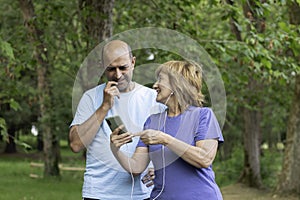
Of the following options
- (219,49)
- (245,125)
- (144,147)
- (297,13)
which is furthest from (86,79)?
(245,125)

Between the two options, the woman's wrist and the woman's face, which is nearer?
the woman's wrist

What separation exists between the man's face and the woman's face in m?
0.30

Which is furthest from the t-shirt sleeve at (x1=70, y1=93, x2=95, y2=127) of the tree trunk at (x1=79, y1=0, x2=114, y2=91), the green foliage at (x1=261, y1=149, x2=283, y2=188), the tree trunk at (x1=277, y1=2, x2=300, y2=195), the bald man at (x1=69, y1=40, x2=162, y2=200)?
the green foliage at (x1=261, y1=149, x2=283, y2=188)

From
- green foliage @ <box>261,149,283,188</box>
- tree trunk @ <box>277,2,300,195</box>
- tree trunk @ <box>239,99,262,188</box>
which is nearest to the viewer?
tree trunk @ <box>277,2,300,195</box>

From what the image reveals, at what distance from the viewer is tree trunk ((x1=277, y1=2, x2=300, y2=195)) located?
13.5 m

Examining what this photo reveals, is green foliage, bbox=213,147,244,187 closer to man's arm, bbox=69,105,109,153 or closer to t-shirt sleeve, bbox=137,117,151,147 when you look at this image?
man's arm, bbox=69,105,109,153

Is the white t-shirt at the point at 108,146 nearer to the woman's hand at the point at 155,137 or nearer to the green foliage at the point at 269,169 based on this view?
the woman's hand at the point at 155,137

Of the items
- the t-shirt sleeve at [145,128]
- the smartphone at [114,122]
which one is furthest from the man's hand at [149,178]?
the smartphone at [114,122]

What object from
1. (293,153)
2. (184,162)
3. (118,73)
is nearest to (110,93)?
(118,73)

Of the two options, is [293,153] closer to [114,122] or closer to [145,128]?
[114,122]

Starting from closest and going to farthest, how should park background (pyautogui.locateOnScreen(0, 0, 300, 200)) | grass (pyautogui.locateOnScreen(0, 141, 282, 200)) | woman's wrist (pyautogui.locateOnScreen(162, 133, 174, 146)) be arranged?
woman's wrist (pyautogui.locateOnScreen(162, 133, 174, 146))
park background (pyautogui.locateOnScreen(0, 0, 300, 200))
grass (pyautogui.locateOnScreen(0, 141, 282, 200))

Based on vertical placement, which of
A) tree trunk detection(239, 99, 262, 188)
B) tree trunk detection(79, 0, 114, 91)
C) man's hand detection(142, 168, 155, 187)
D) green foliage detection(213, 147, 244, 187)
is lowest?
green foliage detection(213, 147, 244, 187)

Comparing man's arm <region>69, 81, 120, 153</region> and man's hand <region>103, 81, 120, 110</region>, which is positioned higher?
man's hand <region>103, 81, 120, 110</region>

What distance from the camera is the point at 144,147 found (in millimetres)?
3131
